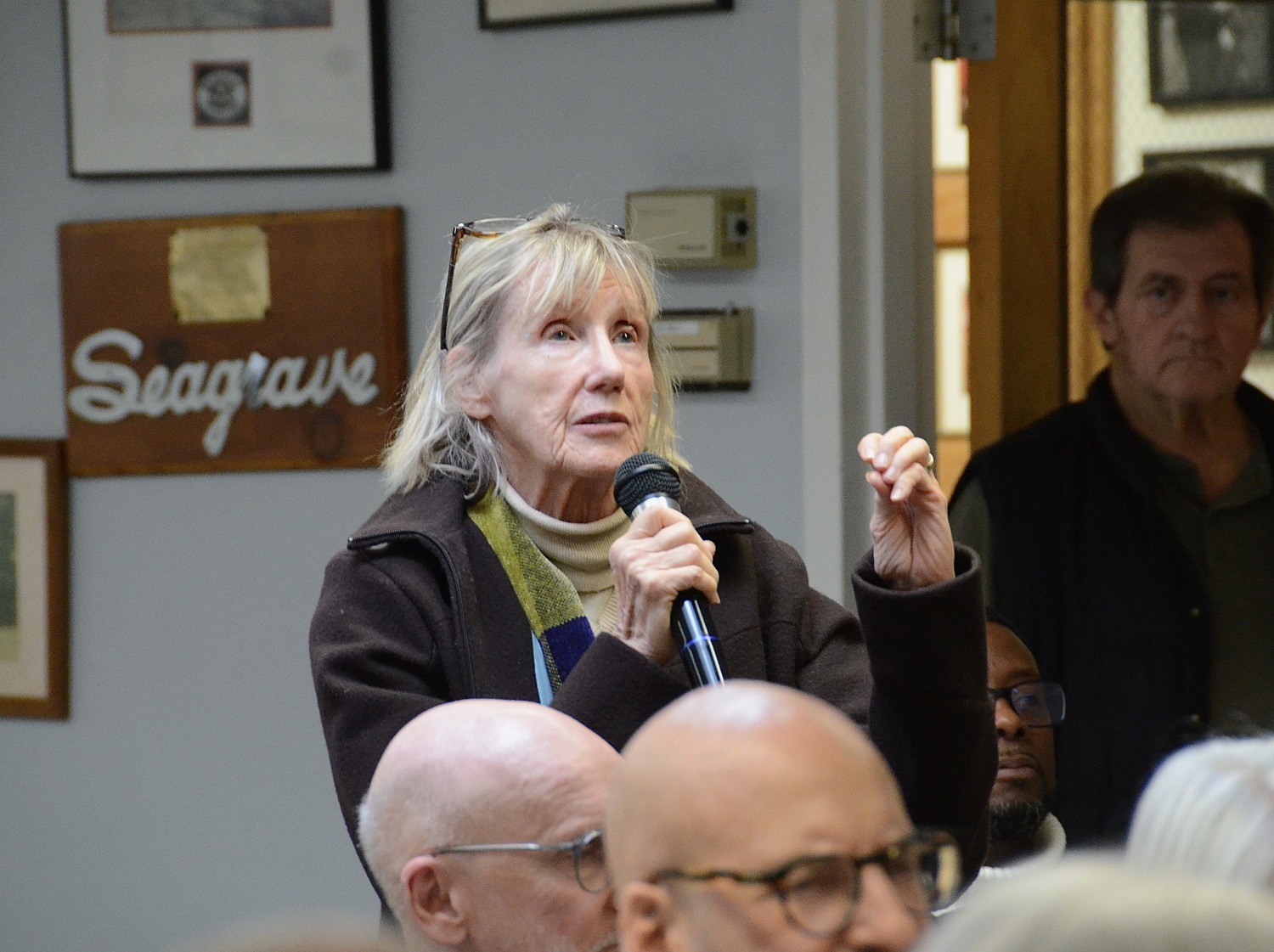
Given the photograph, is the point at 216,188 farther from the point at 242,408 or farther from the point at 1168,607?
the point at 1168,607

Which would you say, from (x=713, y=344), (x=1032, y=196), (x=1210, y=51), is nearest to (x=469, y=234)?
(x=713, y=344)

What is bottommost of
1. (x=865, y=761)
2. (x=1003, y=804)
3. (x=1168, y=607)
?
(x=1003, y=804)

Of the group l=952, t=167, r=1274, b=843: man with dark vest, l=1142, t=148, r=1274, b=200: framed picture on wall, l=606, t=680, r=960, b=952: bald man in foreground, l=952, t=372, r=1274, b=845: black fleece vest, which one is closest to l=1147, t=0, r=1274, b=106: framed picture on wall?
l=1142, t=148, r=1274, b=200: framed picture on wall

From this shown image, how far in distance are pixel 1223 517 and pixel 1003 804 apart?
693 millimetres

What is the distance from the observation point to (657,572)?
1.40 m

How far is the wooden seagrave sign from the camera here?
2744 millimetres

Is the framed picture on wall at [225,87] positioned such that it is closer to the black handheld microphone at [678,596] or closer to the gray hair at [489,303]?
the gray hair at [489,303]

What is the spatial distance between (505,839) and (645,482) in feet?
1.64

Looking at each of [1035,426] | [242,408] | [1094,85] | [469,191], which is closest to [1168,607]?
[1035,426]

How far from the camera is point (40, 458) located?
284cm

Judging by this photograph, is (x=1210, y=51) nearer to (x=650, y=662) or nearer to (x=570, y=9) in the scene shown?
(x=570, y=9)

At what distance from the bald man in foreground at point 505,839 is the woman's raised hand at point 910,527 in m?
0.39

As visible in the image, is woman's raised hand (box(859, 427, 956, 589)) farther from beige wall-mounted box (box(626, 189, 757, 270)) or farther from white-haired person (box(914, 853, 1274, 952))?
beige wall-mounted box (box(626, 189, 757, 270))

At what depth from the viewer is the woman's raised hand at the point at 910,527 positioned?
4.59ft
